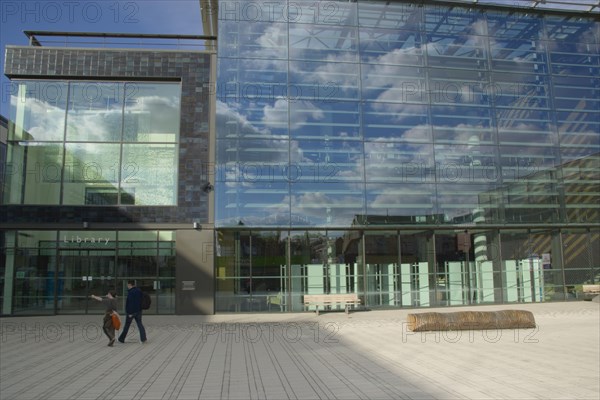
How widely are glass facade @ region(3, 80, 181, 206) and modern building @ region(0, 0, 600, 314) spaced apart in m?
0.06

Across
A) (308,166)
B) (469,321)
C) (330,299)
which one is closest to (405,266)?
(330,299)

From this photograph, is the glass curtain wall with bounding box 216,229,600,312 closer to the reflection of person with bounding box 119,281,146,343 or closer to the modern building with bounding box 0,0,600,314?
the modern building with bounding box 0,0,600,314

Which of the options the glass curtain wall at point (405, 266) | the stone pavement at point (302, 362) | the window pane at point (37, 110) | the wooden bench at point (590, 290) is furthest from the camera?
the wooden bench at point (590, 290)

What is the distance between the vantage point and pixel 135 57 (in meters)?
21.3

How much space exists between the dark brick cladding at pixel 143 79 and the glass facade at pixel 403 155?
820 millimetres

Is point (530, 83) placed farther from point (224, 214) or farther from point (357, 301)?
point (224, 214)

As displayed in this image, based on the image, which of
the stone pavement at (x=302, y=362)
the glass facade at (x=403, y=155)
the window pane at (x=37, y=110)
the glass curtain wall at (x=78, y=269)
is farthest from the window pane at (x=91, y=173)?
the stone pavement at (x=302, y=362)

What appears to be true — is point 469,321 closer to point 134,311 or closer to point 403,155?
point 134,311

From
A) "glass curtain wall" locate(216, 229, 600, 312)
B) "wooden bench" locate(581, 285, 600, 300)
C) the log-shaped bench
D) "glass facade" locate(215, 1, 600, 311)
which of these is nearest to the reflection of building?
"glass facade" locate(215, 1, 600, 311)

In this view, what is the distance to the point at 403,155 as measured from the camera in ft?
72.7

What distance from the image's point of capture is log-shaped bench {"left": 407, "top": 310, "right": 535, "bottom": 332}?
14453 mm

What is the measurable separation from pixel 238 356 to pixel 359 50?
1542cm

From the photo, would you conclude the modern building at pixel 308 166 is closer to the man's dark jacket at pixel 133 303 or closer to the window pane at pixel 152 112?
the window pane at pixel 152 112

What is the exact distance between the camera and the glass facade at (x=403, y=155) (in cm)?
2100
